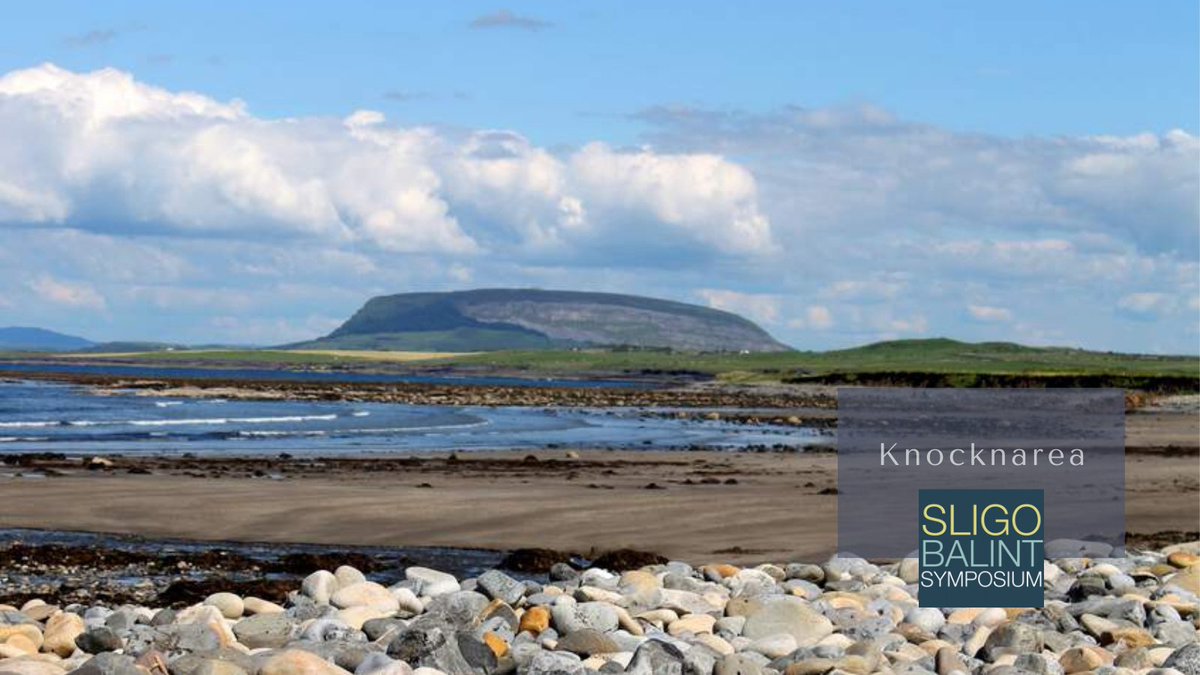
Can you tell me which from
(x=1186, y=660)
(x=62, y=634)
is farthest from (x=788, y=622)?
(x=62, y=634)

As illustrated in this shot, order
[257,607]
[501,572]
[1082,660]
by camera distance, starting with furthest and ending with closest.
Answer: [501,572] < [257,607] < [1082,660]

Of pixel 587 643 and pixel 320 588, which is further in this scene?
pixel 320 588

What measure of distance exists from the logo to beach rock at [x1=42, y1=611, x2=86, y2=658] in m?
6.02

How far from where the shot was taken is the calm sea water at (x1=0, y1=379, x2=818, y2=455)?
137ft

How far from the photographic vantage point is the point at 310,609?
1152 centimetres

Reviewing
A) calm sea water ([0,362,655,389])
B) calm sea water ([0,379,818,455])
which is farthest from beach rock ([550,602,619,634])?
calm sea water ([0,362,655,389])

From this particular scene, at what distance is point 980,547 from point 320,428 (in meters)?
41.8

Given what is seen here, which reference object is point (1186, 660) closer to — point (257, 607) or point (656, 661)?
point (656, 661)

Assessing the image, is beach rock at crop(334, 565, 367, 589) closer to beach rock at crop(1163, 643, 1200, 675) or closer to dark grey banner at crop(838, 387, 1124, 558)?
dark grey banner at crop(838, 387, 1124, 558)

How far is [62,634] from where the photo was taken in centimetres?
1022

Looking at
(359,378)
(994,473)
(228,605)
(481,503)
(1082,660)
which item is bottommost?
(481,503)

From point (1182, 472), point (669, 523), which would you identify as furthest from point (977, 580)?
point (1182, 472)

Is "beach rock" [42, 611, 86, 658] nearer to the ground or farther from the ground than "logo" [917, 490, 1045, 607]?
nearer to the ground

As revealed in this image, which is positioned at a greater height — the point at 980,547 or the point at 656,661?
the point at 980,547
